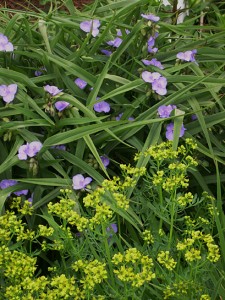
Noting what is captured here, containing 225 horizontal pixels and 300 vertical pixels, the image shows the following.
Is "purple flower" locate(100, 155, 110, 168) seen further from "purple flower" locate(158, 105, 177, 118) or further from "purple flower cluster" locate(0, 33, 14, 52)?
"purple flower cluster" locate(0, 33, 14, 52)

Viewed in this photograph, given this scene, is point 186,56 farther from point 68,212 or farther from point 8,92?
point 68,212

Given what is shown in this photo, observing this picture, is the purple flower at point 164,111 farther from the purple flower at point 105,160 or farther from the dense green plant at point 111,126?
the purple flower at point 105,160

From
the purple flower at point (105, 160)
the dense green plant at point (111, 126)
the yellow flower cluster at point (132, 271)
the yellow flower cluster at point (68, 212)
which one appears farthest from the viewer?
the purple flower at point (105, 160)

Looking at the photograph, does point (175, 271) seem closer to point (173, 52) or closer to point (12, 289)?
point (12, 289)

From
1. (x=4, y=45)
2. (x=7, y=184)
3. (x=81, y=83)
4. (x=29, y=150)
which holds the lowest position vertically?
(x=7, y=184)

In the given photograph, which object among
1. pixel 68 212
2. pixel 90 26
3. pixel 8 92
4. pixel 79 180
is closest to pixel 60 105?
pixel 8 92

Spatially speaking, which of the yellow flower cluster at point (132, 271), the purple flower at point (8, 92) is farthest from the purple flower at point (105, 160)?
the yellow flower cluster at point (132, 271)

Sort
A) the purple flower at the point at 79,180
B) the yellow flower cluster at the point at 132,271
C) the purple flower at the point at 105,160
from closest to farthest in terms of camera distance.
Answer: the yellow flower cluster at the point at 132,271, the purple flower at the point at 79,180, the purple flower at the point at 105,160
